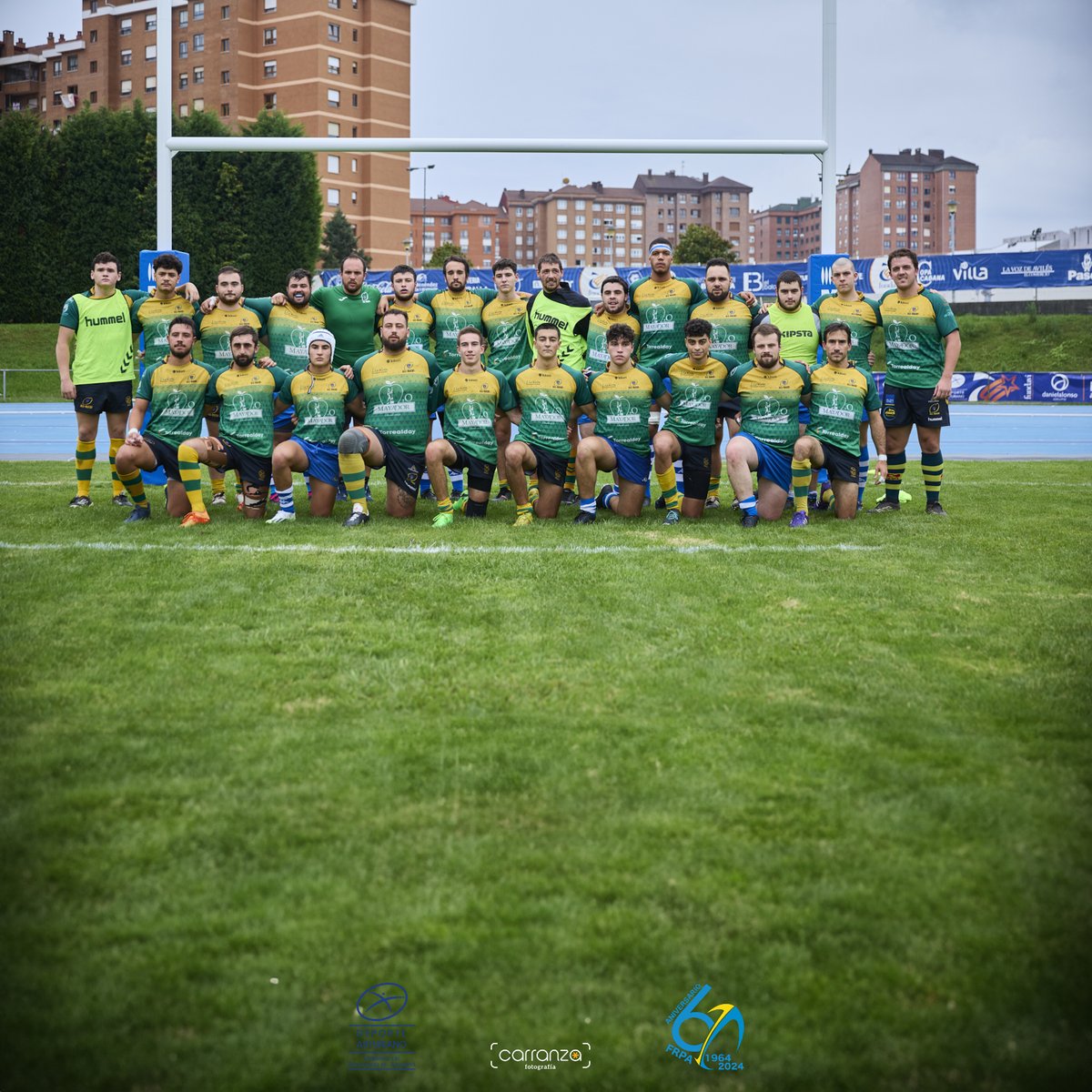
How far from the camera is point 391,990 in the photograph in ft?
7.24

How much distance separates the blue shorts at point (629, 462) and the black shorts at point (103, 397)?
377 centimetres

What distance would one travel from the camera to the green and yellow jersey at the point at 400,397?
8.20m

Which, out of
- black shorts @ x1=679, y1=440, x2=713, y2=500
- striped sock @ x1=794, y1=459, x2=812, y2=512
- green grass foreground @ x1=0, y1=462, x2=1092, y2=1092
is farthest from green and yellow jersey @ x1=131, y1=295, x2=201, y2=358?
striped sock @ x1=794, y1=459, x2=812, y2=512

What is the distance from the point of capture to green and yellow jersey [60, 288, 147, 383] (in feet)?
29.0

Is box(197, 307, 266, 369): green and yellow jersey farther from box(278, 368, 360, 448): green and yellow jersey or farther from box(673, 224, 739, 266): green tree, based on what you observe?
box(673, 224, 739, 266): green tree

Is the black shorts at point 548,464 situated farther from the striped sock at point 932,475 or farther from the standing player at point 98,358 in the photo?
the standing player at point 98,358

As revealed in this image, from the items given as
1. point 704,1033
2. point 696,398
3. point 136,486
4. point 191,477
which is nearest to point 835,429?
point 696,398

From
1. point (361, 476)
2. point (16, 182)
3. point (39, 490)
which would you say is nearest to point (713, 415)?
point (361, 476)

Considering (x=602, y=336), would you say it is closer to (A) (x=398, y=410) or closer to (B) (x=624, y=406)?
(B) (x=624, y=406)

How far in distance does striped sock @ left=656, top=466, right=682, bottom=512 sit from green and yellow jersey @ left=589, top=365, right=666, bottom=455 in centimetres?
21

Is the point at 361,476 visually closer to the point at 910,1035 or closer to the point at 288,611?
the point at 288,611

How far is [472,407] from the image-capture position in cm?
821

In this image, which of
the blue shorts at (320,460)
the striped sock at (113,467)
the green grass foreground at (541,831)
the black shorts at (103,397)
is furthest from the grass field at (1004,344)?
the green grass foreground at (541,831)

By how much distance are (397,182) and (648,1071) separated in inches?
2881
